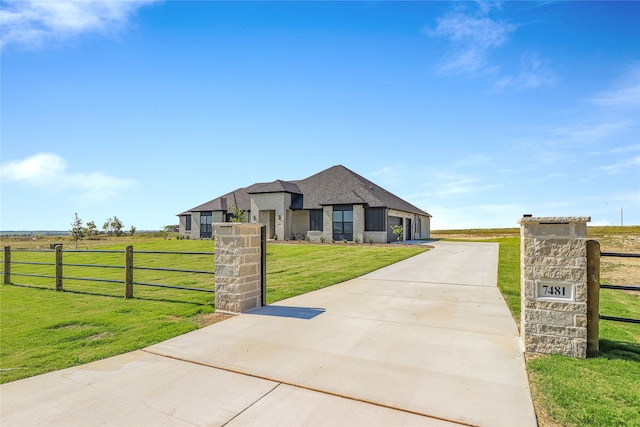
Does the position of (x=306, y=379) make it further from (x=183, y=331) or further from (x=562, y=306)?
(x=562, y=306)

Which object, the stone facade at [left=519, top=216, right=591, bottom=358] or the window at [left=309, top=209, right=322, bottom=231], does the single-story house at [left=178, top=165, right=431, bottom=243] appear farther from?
the stone facade at [left=519, top=216, right=591, bottom=358]

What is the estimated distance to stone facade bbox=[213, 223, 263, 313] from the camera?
20.6 ft

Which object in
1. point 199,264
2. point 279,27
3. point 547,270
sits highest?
point 279,27

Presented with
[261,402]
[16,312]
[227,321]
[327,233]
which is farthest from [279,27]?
[327,233]

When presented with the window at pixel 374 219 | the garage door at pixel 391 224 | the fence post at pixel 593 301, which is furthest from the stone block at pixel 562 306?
the garage door at pixel 391 224

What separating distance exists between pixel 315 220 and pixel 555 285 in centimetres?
2367

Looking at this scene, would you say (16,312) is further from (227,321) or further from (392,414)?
(392,414)

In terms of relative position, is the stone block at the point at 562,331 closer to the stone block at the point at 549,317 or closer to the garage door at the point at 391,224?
the stone block at the point at 549,317

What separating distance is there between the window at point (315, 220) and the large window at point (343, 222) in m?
1.66

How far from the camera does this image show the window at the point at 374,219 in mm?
25094

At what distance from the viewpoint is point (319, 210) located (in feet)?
90.0

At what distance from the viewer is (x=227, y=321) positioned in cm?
Answer: 575

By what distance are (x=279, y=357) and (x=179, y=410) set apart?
1.38m

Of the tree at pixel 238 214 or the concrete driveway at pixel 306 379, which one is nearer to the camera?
the concrete driveway at pixel 306 379
